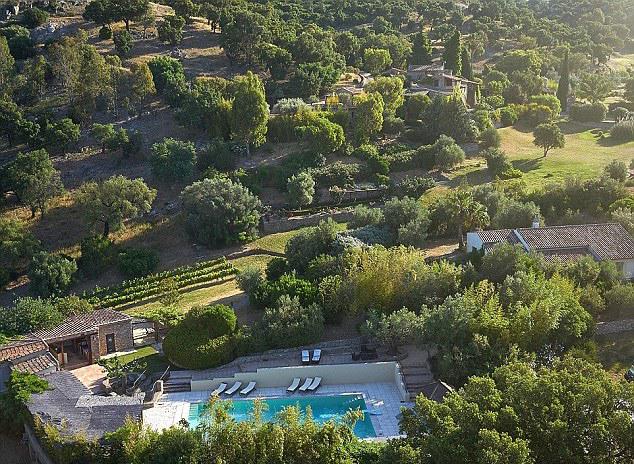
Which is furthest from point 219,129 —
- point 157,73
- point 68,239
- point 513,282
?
point 513,282

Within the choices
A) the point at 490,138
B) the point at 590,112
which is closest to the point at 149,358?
the point at 490,138

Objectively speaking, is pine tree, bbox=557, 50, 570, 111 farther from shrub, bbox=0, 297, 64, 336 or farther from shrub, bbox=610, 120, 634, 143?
shrub, bbox=0, 297, 64, 336

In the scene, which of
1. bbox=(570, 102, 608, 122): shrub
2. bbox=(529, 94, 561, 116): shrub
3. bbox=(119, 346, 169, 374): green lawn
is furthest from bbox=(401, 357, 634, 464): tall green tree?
bbox=(570, 102, 608, 122): shrub

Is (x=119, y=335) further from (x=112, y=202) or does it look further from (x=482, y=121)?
(x=482, y=121)

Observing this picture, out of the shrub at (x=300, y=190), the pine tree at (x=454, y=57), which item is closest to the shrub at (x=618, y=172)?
the shrub at (x=300, y=190)

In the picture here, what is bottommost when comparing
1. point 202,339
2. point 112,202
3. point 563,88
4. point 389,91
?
point 563,88

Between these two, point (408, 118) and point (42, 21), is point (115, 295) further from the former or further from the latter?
point (42, 21)
